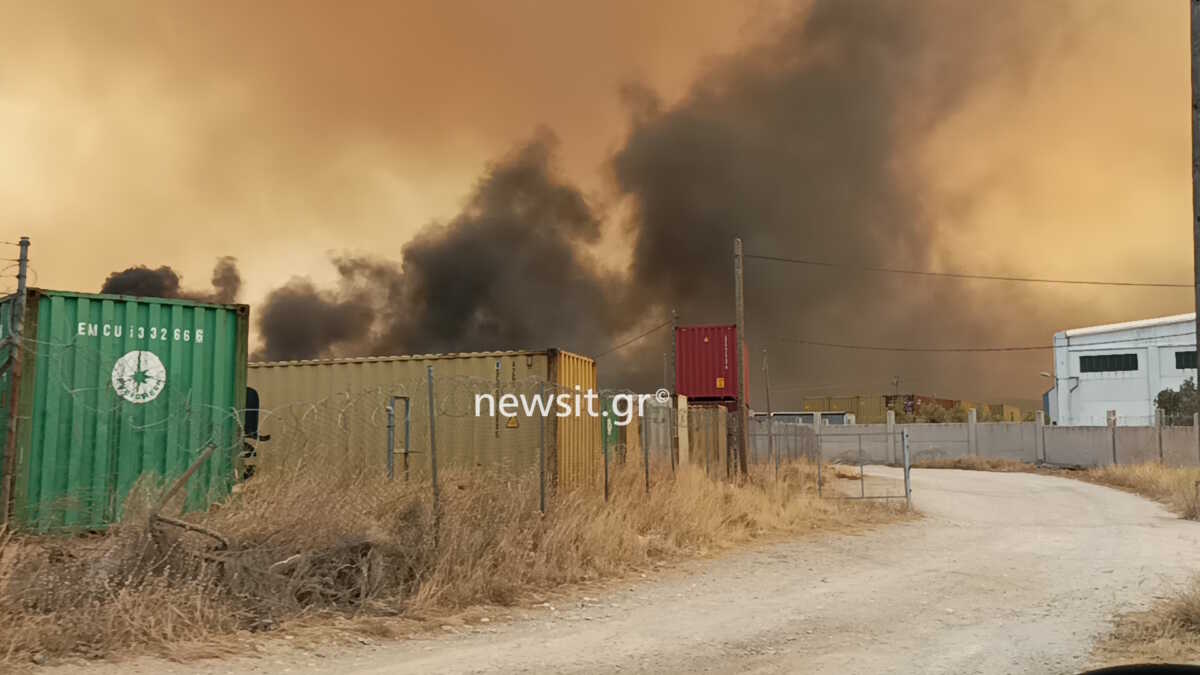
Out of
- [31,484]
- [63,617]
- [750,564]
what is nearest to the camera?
[63,617]

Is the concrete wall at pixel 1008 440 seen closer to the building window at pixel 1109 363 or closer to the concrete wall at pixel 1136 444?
the concrete wall at pixel 1136 444

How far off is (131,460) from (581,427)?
8.81m

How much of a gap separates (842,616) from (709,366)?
72.7 feet

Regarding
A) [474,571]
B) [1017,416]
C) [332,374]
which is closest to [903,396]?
[1017,416]

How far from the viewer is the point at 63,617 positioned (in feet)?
26.2

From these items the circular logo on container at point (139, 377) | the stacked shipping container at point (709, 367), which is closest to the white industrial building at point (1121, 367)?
the stacked shipping container at point (709, 367)

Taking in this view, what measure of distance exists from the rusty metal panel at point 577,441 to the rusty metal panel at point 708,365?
12.3 metres

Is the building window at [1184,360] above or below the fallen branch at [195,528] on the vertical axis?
above

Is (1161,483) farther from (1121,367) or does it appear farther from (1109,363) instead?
(1109,363)

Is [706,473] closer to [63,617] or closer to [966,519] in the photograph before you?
[966,519]

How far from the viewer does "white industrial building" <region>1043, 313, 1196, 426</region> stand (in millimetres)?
65562

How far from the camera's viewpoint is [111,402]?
38.9 feet

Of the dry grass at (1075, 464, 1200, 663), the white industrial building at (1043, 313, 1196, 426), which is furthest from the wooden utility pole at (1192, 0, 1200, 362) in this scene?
the white industrial building at (1043, 313, 1196, 426)

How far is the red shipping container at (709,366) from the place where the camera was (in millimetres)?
31828
